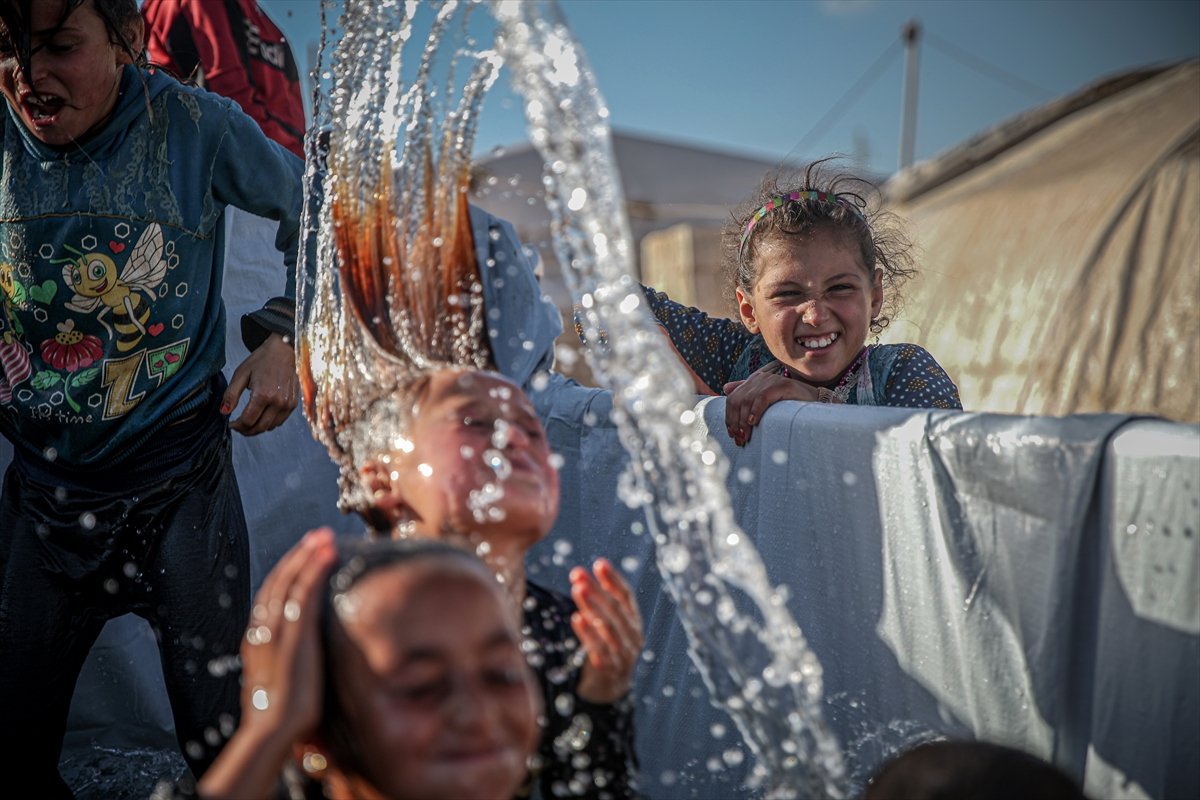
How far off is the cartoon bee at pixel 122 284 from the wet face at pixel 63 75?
0.21m

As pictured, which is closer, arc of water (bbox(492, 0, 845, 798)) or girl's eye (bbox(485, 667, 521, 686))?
girl's eye (bbox(485, 667, 521, 686))

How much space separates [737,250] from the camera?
102 inches

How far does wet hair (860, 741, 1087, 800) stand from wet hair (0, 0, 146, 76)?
1.65 meters

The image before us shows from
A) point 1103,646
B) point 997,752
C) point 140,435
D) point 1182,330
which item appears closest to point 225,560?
point 140,435

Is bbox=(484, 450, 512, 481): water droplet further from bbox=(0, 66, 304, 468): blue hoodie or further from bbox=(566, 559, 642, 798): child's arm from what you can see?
bbox=(0, 66, 304, 468): blue hoodie

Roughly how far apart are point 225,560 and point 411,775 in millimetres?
971

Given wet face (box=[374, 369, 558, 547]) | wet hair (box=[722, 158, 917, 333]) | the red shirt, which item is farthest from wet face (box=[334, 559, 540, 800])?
the red shirt

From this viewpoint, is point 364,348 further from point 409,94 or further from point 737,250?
point 737,250

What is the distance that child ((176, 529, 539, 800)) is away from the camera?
976 millimetres

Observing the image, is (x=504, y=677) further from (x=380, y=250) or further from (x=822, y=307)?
(x=822, y=307)

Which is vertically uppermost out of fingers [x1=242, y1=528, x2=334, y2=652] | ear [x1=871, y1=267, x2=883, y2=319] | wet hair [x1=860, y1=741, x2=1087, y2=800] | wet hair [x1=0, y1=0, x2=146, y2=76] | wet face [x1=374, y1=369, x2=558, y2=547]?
wet hair [x1=0, y1=0, x2=146, y2=76]

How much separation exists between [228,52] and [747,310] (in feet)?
4.94

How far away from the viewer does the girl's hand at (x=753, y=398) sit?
6.23ft

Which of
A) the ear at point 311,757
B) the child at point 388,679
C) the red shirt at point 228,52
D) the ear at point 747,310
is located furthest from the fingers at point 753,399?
the red shirt at point 228,52
